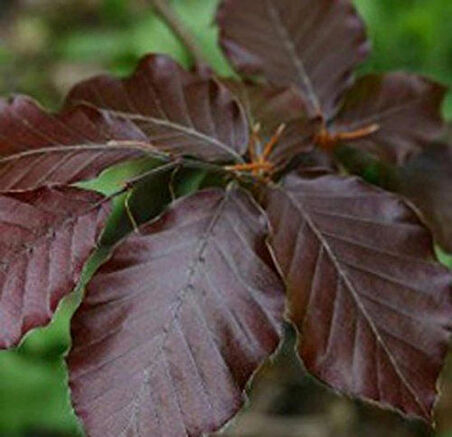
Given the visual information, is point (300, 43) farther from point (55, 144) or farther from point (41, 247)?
point (41, 247)

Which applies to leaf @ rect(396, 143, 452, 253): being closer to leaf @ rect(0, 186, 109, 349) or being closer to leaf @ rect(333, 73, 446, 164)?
leaf @ rect(333, 73, 446, 164)

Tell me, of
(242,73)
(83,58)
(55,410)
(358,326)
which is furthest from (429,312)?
(83,58)

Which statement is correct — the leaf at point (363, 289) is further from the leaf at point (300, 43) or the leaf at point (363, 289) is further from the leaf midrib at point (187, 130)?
the leaf at point (300, 43)

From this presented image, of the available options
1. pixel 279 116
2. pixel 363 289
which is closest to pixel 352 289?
pixel 363 289

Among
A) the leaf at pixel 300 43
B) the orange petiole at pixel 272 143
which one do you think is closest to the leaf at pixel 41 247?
the orange petiole at pixel 272 143

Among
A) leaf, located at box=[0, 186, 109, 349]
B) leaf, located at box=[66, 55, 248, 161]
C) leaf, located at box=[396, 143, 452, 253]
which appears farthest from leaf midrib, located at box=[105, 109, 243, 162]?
leaf, located at box=[396, 143, 452, 253]

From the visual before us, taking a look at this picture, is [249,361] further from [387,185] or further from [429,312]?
[387,185]
